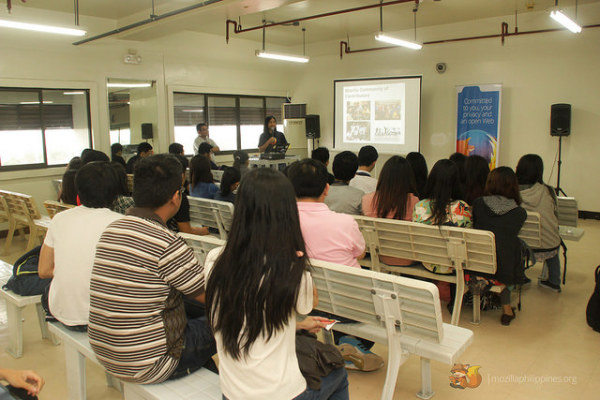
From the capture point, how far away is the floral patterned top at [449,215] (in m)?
3.19

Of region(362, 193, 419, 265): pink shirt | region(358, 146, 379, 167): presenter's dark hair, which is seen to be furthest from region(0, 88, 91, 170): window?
region(362, 193, 419, 265): pink shirt

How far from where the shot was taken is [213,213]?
429 cm

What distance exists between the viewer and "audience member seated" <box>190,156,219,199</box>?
4.47 metres

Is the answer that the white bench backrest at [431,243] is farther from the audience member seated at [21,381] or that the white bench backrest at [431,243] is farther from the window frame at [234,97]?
the window frame at [234,97]

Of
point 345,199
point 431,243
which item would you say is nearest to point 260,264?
point 431,243

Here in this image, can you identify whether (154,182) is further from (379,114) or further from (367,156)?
(379,114)

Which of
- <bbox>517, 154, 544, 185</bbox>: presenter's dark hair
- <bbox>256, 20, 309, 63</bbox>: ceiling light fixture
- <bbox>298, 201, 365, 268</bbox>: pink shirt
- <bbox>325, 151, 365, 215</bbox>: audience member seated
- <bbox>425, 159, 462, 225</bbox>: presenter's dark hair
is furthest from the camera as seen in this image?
<bbox>256, 20, 309, 63</bbox>: ceiling light fixture

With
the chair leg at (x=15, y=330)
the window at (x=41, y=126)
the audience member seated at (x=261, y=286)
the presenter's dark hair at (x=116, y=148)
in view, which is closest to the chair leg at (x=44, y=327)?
the chair leg at (x=15, y=330)

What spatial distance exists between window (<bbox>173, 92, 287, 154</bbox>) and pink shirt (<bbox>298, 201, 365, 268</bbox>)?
24.3 ft

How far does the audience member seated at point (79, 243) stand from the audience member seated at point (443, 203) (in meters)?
1.98

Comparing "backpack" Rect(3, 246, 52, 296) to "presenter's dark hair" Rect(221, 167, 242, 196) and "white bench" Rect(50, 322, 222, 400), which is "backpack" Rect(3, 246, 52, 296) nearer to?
"white bench" Rect(50, 322, 222, 400)

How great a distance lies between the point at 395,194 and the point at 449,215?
1.30ft

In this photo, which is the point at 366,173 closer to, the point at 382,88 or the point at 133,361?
the point at 133,361

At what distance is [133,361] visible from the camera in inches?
66.2
